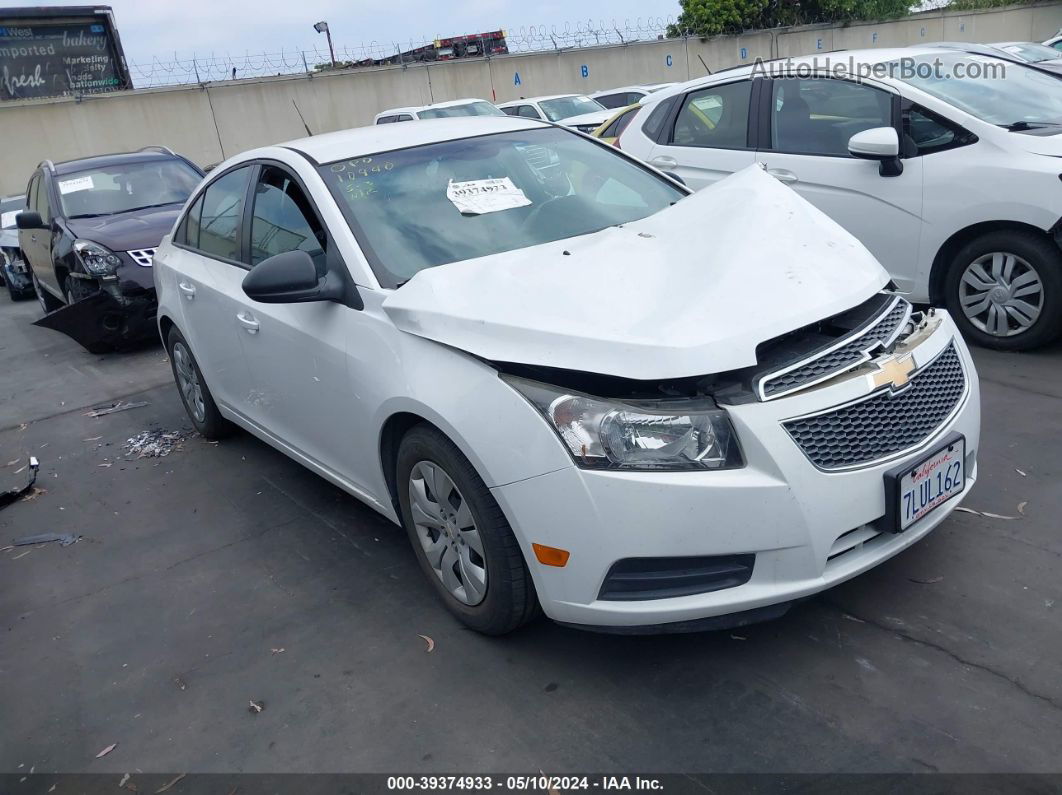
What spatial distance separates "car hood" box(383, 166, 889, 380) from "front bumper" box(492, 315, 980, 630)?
26 centimetres

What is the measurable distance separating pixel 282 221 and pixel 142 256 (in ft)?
14.3

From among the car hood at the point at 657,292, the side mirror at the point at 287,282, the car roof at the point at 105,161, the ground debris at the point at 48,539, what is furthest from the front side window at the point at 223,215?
the car roof at the point at 105,161

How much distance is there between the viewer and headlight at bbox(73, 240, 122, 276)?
7758 millimetres

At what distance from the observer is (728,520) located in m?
2.56

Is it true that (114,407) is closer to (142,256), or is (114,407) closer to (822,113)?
(142,256)

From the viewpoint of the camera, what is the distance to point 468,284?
314cm

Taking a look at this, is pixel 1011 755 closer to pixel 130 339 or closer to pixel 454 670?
pixel 454 670

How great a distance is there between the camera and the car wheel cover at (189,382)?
545cm

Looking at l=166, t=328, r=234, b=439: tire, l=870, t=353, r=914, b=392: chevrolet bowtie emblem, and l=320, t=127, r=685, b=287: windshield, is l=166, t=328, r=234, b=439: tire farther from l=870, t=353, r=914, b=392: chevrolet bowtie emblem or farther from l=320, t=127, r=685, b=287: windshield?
l=870, t=353, r=914, b=392: chevrolet bowtie emblem

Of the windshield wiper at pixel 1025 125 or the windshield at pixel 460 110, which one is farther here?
the windshield at pixel 460 110

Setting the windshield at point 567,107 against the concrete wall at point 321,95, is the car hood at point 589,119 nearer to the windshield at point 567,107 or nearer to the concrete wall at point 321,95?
the windshield at point 567,107

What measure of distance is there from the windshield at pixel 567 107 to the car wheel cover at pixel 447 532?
1460cm

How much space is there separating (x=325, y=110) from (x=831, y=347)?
2446 centimetres

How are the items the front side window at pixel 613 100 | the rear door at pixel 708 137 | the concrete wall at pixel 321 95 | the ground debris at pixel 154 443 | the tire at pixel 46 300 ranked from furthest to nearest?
the concrete wall at pixel 321 95, the front side window at pixel 613 100, the tire at pixel 46 300, the rear door at pixel 708 137, the ground debris at pixel 154 443
